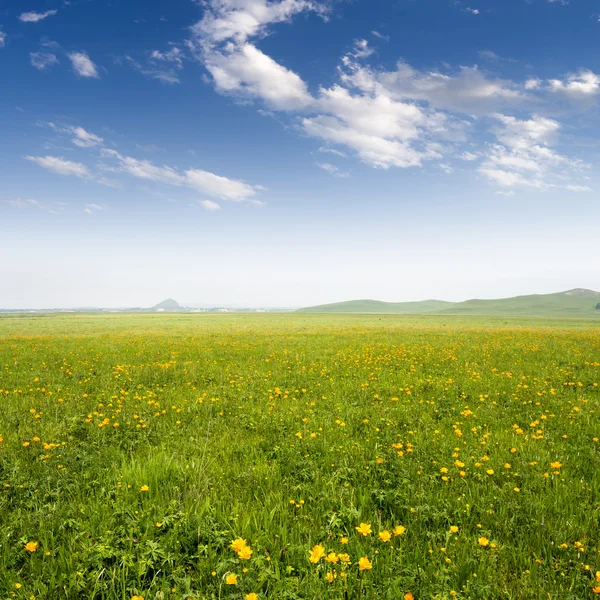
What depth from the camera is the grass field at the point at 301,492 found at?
2939mm

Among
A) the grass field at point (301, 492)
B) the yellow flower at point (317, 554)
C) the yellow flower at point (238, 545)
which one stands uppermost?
the yellow flower at point (238, 545)

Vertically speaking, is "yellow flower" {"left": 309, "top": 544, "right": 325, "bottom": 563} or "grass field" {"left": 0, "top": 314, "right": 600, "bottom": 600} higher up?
"yellow flower" {"left": 309, "top": 544, "right": 325, "bottom": 563}

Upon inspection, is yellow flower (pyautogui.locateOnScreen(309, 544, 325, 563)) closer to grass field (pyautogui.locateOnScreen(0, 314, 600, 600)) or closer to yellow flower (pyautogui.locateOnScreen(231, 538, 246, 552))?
grass field (pyautogui.locateOnScreen(0, 314, 600, 600))

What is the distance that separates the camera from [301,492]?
172 inches

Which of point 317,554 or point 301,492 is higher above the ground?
point 317,554

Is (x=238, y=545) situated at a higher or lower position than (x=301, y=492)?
higher

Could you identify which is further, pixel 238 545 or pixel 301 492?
pixel 301 492

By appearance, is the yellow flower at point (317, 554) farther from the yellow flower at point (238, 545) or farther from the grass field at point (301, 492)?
the yellow flower at point (238, 545)

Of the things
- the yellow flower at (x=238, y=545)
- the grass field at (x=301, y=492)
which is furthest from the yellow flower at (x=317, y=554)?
the yellow flower at (x=238, y=545)

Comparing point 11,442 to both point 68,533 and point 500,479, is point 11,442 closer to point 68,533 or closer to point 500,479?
point 68,533

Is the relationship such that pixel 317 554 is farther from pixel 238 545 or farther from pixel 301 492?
pixel 301 492

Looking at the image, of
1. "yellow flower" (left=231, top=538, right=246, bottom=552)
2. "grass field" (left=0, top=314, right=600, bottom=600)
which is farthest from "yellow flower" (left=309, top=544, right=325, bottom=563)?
"yellow flower" (left=231, top=538, right=246, bottom=552)

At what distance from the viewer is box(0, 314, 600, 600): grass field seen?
116 inches

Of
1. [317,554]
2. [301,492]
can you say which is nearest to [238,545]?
[317,554]
